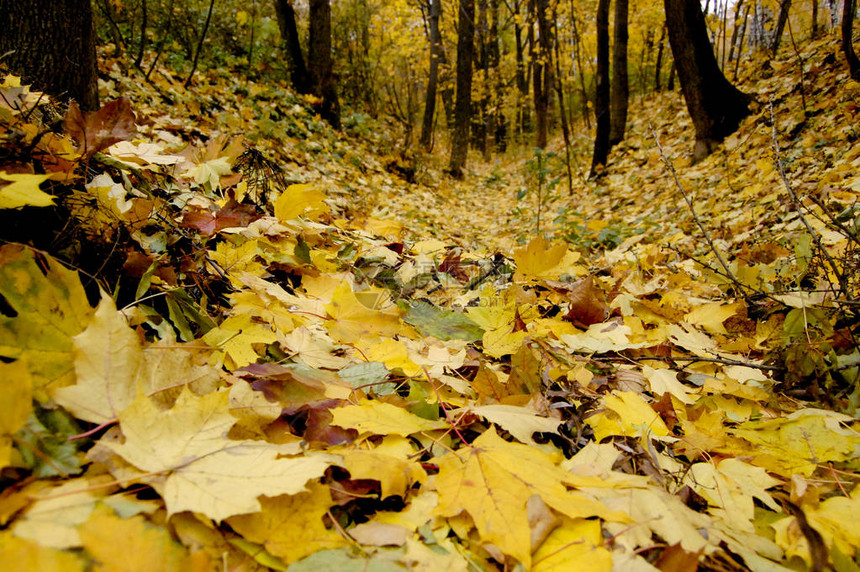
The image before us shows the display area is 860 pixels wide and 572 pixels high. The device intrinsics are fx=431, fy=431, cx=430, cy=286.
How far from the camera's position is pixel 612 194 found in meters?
6.30

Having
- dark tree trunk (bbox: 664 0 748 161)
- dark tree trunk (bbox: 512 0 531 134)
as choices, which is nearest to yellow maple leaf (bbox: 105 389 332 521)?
dark tree trunk (bbox: 664 0 748 161)

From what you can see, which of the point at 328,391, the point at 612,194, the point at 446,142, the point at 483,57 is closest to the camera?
the point at 328,391

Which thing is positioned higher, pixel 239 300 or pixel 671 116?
pixel 671 116

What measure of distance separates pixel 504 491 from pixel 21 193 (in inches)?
32.5

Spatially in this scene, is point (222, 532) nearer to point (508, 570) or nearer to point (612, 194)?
point (508, 570)

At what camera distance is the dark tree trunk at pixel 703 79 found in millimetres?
4953

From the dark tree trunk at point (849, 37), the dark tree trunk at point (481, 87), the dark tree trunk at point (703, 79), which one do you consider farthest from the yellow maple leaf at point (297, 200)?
the dark tree trunk at point (481, 87)

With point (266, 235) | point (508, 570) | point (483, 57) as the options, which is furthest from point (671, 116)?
point (483, 57)

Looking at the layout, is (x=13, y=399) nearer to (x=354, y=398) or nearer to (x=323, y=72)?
(x=354, y=398)

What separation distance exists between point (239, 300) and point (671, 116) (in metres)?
9.49

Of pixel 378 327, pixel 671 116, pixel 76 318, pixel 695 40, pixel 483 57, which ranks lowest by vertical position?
pixel 378 327

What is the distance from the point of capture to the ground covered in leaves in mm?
511

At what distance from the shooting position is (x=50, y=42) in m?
1.94

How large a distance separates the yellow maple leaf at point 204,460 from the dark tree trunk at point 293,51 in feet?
26.1
